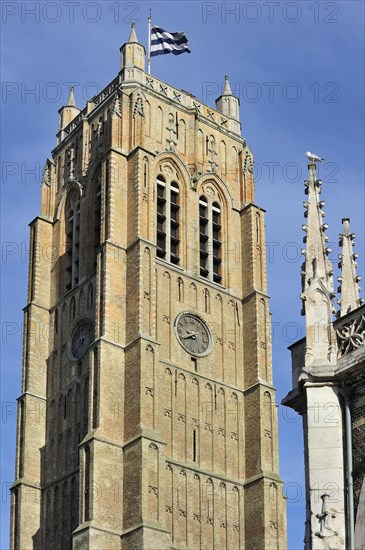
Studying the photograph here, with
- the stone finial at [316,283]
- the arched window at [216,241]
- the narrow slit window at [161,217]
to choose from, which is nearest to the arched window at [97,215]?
the narrow slit window at [161,217]

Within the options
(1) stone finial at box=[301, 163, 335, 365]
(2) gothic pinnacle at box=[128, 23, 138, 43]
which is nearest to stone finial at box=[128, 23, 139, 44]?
(2) gothic pinnacle at box=[128, 23, 138, 43]

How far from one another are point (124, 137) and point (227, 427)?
15062mm

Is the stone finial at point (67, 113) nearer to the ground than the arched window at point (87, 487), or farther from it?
farther from it

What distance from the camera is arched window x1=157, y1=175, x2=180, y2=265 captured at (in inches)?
2506

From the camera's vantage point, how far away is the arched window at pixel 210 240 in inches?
2574

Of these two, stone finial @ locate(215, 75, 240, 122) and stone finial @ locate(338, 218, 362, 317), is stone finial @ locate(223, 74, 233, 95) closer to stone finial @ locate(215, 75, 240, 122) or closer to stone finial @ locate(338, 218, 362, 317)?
stone finial @ locate(215, 75, 240, 122)

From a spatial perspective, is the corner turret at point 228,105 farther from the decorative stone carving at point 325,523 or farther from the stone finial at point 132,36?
the decorative stone carving at point 325,523

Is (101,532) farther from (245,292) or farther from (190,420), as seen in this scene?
(245,292)

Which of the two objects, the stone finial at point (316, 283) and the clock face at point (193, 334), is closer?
the stone finial at point (316, 283)

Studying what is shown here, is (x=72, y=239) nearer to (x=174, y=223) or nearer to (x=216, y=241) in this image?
(x=174, y=223)

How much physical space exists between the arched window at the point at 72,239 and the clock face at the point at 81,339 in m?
3.09

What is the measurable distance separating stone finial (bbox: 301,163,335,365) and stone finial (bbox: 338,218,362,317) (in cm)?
31

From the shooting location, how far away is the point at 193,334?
6184 cm

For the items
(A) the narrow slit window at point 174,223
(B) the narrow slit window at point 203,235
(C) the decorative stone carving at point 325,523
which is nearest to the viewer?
(C) the decorative stone carving at point 325,523
